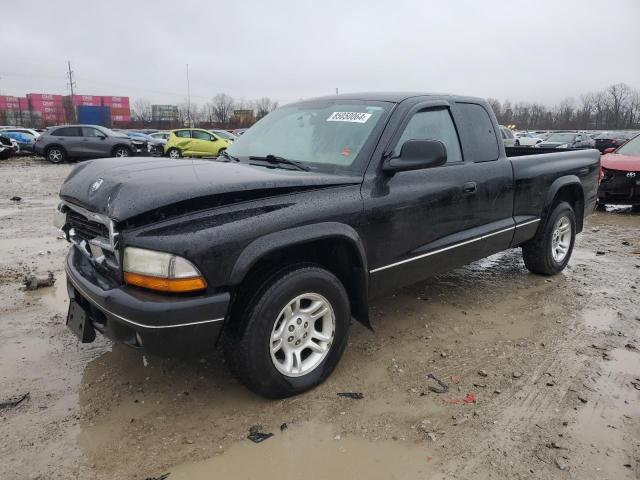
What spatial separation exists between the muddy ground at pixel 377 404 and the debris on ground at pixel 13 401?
0.04m

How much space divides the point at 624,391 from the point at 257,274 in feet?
7.99

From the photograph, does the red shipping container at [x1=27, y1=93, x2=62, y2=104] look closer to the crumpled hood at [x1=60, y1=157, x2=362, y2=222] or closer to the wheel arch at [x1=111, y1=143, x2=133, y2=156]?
the wheel arch at [x1=111, y1=143, x2=133, y2=156]

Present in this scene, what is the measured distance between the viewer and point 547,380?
10.7 ft

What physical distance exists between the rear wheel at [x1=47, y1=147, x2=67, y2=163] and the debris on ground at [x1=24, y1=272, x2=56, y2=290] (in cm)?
1785

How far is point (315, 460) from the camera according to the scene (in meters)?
2.49

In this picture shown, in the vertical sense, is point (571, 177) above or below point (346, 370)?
above

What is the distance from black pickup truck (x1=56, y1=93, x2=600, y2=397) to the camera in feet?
8.15

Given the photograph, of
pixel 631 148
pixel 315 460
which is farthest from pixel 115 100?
pixel 315 460

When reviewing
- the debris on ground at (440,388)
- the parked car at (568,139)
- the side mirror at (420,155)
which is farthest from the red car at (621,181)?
the parked car at (568,139)

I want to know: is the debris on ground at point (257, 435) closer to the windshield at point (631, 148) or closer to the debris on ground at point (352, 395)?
the debris on ground at point (352, 395)

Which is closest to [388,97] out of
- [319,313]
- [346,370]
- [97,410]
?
[319,313]

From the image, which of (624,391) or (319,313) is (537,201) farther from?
(319,313)

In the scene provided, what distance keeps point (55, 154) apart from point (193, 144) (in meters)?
5.69

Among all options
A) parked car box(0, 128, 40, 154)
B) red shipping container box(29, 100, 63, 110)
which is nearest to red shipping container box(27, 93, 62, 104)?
red shipping container box(29, 100, 63, 110)
